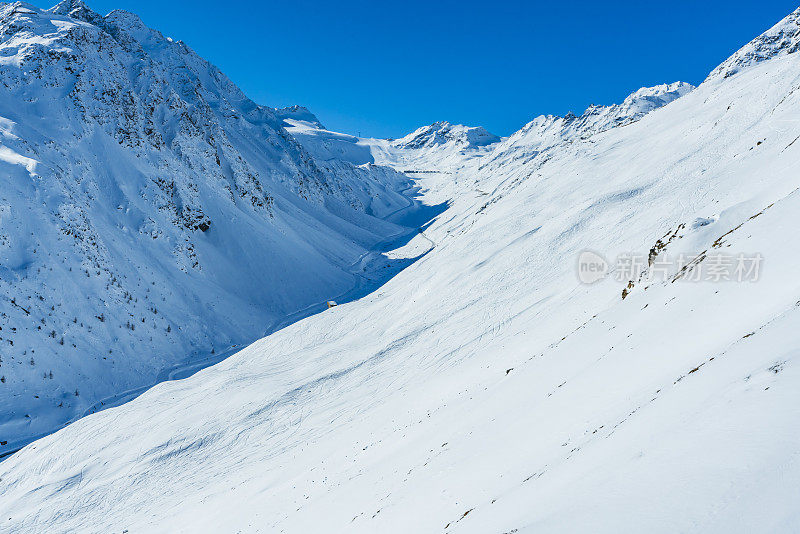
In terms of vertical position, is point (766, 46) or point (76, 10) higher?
point (76, 10)

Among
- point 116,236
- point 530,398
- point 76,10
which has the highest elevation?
point 76,10

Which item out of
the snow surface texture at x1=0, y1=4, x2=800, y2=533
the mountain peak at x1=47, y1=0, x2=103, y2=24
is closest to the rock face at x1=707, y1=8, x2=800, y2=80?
the snow surface texture at x1=0, y1=4, x2=800, y2=533

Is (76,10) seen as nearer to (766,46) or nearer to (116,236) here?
(116,236)

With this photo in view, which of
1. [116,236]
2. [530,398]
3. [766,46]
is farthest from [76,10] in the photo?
[766,46]

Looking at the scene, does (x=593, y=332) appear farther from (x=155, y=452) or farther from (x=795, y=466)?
(x=155, y=452)

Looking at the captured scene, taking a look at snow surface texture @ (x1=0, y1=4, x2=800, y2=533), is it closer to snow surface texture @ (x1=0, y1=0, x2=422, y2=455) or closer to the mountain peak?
snow surface texture @ (x1=0, y1=0, x2=422, y2=455)

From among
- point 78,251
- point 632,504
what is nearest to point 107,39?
point 78,251

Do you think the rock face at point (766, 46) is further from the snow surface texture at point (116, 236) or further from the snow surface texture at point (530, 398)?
the snow surface texture at point (116, 236)

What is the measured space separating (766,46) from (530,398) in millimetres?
140103

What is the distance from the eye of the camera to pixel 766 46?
10462 centimetres

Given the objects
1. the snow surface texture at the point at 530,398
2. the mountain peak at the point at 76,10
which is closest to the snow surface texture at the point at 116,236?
the mountain peak at the point at 76,10

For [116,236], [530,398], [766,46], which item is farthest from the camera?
[766,46]

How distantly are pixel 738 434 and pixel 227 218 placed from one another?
5282 cm

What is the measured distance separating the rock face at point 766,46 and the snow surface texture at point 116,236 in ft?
350
